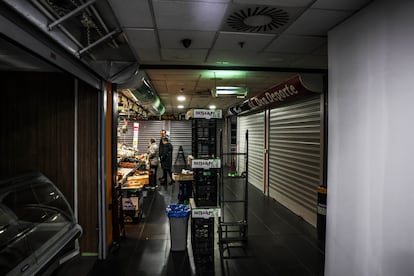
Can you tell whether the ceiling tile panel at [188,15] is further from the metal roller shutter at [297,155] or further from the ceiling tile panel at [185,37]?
the metal roller shutter at [297,155]

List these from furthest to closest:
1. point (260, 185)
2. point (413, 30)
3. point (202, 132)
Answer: point (260, 185) < point (202, 132) < point (413, 30)

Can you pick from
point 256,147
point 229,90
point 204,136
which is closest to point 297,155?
point 229,90

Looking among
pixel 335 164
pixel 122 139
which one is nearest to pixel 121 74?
pixel 335 164

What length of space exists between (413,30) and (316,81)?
242 cm

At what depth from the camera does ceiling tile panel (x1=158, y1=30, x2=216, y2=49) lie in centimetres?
290

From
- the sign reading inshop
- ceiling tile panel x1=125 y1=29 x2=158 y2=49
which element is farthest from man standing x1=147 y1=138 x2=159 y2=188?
ceiling tile panel x1=125 y1=29 x2=158 y2=49

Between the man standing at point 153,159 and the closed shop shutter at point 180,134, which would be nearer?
the man standing at point 153,159

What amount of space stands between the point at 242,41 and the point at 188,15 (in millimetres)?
943

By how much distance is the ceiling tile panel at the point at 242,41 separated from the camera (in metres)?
2.96

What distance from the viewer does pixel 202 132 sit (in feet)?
13.0

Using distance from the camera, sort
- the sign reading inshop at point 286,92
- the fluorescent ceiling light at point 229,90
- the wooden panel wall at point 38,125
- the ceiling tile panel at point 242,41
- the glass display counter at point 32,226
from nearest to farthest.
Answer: the glass display counter at point 32,226
the ceiling tile panel at point 242,41
the wooden panel wall at point 38,125
the sign reading inshop at point 286,92
the fluorescent ceiling light at point 229,90

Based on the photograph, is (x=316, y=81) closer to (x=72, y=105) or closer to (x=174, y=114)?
(x=72, y=105)

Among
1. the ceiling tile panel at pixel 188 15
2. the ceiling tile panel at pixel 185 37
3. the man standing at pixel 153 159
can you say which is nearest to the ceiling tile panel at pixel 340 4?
the ceiling tile panel at pixel 188 15

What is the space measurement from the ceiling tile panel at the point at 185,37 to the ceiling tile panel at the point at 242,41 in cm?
12
